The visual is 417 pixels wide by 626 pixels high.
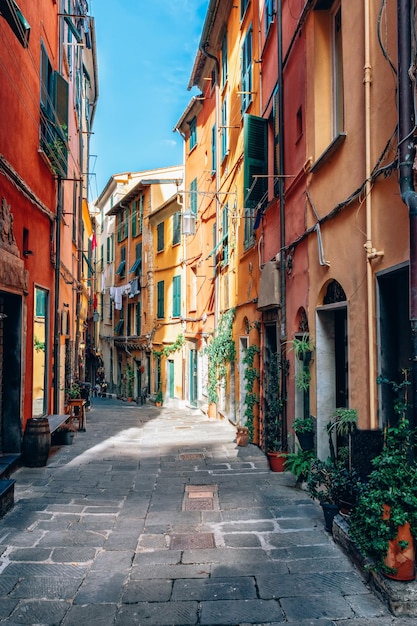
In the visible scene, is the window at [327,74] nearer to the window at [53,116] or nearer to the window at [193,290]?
the window at [53,116]

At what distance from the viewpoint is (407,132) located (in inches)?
177

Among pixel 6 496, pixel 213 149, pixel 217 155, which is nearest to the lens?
pixel 6 496

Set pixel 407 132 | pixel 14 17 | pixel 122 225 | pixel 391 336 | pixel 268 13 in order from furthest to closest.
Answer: pixel 122 225 < pixel 268 13 < pixel 14 17 < pixel 391 336 < pixel 407 132

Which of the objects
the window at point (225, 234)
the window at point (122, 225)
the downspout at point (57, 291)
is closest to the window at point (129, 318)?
the window at point (122, 225)

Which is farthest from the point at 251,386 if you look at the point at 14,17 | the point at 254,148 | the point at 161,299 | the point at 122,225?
the point at 122,225

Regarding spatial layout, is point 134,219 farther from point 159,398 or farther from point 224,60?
point 224,60

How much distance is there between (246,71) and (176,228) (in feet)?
39.6

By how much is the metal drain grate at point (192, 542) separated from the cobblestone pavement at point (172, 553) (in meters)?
0.02

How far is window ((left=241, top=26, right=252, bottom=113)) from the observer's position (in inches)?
496

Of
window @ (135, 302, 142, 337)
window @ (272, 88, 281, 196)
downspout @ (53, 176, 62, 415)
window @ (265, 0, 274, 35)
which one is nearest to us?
window @ (272, 88, 281, 196)

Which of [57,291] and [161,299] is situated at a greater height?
[161,299]

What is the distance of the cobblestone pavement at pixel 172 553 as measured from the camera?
13.6ft

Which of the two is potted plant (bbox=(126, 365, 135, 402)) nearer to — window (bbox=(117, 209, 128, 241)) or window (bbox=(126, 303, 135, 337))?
window (bbox=(126, 303, 135, 337))

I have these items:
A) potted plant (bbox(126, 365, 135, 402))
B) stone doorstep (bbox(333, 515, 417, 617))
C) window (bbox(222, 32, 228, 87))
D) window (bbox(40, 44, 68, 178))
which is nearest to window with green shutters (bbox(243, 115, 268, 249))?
window (bbox(40, 44, 68, 178))
